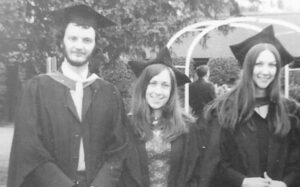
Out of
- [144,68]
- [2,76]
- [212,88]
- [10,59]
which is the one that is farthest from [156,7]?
[2,76]

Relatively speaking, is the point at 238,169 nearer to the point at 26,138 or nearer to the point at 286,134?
the point at 286,134

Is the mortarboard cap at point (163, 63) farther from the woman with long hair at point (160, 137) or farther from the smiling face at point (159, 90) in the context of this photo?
the smiling face at point (159, 90)

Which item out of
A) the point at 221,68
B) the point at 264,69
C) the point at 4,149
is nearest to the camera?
the point at 264,69

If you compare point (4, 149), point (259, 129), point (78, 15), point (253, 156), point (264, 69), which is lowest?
point (4, 149)

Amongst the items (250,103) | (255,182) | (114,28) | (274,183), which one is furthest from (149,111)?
(114,28)

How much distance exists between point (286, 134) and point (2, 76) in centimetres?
1978

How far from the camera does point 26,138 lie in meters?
A: 4.11

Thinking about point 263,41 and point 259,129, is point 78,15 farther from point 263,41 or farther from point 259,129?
point 259,129

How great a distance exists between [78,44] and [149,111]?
95cm

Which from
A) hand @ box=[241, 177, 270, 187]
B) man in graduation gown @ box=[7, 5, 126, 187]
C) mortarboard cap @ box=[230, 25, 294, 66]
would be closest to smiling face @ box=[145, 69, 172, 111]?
man in graduation gown @ box=[7, 5, 126, 187]

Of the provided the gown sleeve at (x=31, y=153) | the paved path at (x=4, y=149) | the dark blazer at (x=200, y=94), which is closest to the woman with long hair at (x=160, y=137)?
the gown sleeve at (x=31, y=153)

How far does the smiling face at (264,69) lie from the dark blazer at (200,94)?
5.42m

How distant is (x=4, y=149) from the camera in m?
13.6

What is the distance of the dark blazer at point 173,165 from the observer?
4586 mm
